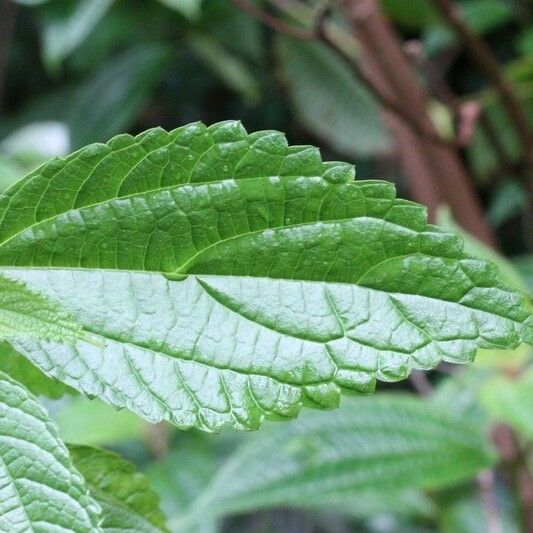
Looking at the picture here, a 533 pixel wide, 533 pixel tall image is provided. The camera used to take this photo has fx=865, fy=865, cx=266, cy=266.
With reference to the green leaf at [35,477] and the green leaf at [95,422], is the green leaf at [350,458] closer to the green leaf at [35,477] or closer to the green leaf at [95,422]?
the green leaf at [95,422]

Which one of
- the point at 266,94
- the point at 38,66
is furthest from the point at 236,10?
the point at 38,66

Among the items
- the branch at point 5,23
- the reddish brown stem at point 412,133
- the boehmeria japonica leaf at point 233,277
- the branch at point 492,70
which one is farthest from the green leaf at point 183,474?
the branch at point 5,23

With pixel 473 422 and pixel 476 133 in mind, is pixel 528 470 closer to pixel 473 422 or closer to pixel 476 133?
pixel 473 422

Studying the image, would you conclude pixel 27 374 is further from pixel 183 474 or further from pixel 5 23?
pixel 5 23

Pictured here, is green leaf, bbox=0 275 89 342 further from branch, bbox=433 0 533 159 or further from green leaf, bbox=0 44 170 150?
green leaf, bbox=0 44 170 150

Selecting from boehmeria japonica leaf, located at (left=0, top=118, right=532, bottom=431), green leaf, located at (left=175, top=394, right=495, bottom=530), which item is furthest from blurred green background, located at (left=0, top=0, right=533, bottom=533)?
boehmeria japonica leaf, located at (left=0, top=118, right=532, bottom=431)

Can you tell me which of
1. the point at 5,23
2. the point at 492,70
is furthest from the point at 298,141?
the point at 492,70
